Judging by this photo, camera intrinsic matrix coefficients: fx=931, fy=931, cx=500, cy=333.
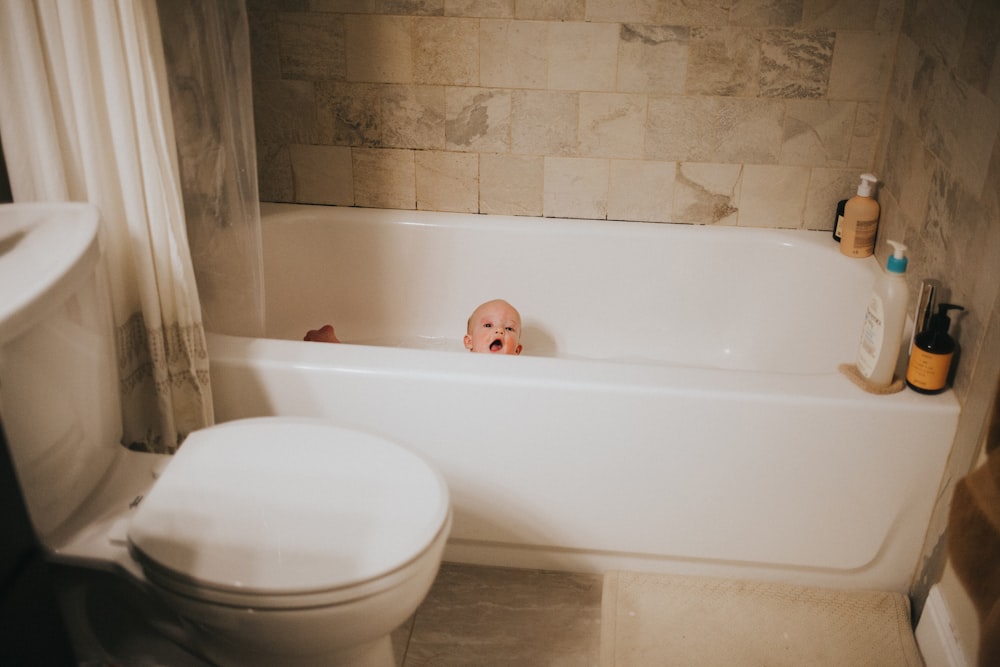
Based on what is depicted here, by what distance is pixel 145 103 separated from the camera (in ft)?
4.64

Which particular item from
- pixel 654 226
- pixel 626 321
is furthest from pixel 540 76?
pixel 626 321

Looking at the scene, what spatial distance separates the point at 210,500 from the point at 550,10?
1.34 meters

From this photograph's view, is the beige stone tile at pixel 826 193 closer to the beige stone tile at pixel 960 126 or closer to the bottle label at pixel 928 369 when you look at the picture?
the beige stone tile at pixel 960 126

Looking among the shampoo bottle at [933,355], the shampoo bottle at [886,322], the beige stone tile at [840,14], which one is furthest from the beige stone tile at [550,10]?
the shampoo bottle at [933,355]

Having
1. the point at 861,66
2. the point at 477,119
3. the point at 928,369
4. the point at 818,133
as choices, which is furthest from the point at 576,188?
the point at 928,369

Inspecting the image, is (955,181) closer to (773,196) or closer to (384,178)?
(773,196)

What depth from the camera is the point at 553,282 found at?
2.31m

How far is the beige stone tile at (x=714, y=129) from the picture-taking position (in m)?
2.12

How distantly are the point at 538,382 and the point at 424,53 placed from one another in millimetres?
936

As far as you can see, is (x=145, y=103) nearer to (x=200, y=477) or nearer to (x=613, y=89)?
(x=200, y=477)

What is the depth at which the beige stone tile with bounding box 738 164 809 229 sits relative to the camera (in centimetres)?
218

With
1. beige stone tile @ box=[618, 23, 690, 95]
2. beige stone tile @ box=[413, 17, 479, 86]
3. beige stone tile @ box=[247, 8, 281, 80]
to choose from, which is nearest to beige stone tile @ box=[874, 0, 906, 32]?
beige stone tile @ box=[618, 23, 690, 95]

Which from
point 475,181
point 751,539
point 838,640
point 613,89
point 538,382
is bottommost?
point 838,640

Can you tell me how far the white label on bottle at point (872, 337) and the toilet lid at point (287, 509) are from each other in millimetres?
786
